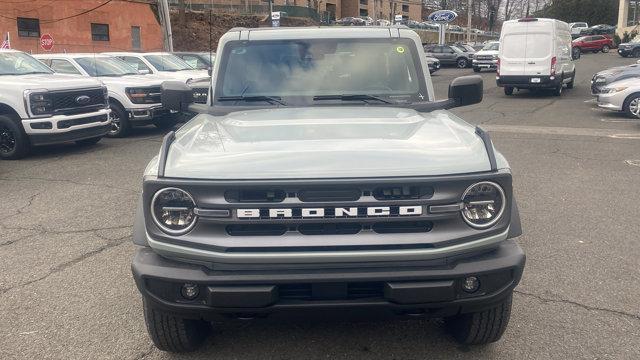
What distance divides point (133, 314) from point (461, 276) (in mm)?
2380

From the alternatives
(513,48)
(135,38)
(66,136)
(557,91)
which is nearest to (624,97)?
(513,48)

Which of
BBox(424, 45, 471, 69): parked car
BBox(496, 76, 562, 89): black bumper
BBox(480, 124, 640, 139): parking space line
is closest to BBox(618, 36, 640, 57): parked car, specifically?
BBox(424, 45, 471, 69): parked car

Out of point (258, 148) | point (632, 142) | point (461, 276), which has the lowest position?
point (632, 142)

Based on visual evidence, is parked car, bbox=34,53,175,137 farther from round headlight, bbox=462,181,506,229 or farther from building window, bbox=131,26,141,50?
building window, bbox=131,26,141,50

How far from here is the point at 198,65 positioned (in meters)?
17.2

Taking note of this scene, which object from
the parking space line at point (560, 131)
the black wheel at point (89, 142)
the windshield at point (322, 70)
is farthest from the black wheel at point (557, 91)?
the windshield at point (322, 70)

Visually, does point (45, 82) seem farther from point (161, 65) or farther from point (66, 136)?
point (161, 65)

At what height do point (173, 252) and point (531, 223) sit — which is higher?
point (173, 252)

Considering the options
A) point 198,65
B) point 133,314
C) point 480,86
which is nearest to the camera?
point 133,314

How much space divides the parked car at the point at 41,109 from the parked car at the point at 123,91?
132 cm

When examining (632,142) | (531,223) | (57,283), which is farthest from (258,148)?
(632,142)

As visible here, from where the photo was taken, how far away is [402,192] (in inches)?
117

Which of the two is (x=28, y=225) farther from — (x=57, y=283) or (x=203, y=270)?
(x=203, y=270)

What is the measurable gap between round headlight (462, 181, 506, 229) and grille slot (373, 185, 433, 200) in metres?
0.19
